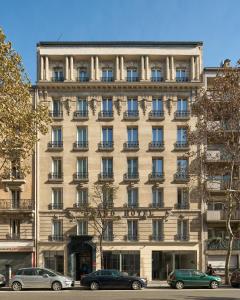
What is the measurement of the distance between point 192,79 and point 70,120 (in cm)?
1217

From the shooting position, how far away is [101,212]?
169 feet

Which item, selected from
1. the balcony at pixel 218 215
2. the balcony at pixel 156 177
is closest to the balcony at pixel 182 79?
the balcony at pixel 156 177

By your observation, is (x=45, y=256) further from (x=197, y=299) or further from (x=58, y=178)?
(x=197, y=299)

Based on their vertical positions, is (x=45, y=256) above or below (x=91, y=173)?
below

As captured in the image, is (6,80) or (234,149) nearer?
(6,80)

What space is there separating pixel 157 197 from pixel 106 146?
22.0 ft

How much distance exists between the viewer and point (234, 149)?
40.5 m

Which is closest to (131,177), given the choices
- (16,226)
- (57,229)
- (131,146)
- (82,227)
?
(131,146)

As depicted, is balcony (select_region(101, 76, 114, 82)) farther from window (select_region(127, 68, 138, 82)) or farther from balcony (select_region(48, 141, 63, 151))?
balcony (select_region(48, 141, 63, 151))

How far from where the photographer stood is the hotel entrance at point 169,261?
172 ft

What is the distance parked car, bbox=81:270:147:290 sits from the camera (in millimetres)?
37594

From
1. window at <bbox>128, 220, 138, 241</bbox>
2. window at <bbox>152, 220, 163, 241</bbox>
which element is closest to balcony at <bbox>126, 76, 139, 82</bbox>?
window at <bbox>128, 220, 138, 241</bbox>

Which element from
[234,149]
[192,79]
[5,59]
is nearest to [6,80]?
[5,59]

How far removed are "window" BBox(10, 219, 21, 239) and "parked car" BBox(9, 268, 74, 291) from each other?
1365 centimetres
